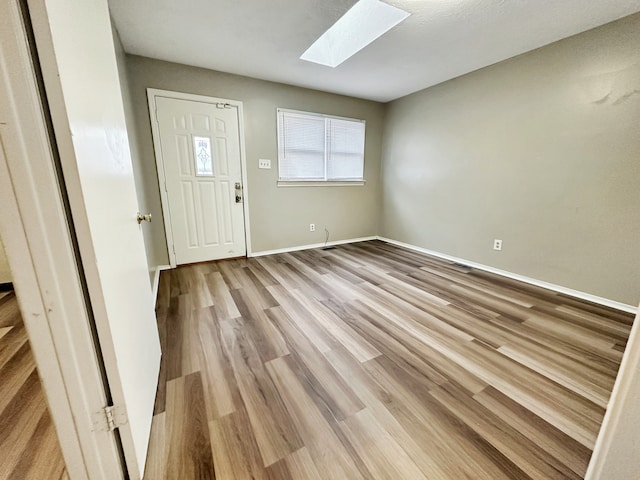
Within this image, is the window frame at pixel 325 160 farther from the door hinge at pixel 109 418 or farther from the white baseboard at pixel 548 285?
the door hinge at pixel 109 418

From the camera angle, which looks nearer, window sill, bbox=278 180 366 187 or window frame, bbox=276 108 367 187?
window frame, bbox=276 108 367 187

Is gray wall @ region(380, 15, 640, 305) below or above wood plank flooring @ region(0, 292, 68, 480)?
above

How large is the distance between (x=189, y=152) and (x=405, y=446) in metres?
3.32

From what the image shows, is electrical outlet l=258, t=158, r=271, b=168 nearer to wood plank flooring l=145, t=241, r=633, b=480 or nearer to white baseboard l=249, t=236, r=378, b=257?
white baseboard l=249, t=236, r=378, b=257

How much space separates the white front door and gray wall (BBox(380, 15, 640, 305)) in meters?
2.72

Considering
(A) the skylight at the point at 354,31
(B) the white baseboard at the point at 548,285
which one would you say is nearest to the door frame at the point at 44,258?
(A) the skylight at the point at 354,31

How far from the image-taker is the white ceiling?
1812 mm

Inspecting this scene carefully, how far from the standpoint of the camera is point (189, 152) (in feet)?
9.71

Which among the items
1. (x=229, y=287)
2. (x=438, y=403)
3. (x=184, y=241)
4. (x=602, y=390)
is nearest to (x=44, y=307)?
(x=438, y=403)

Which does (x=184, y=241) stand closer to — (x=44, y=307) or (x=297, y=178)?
(x=297, y=178)

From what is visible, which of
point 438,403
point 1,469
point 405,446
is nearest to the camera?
point 1,469

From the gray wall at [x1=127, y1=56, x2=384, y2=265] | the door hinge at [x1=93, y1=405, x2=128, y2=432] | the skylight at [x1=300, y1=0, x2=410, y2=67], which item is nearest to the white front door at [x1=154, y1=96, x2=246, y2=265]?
the gray wall at [x1=127, y1=56, x2=384, y2=265]

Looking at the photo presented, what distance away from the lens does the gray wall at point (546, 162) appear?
80.3 inches

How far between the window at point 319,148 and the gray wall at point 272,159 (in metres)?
0.11
